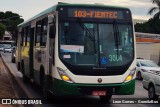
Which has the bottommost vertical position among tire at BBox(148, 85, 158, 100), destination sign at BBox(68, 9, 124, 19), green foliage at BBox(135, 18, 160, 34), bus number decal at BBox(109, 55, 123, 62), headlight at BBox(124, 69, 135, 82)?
tire at BBox(148, 85, 158, 100)

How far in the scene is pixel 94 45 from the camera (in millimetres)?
11828

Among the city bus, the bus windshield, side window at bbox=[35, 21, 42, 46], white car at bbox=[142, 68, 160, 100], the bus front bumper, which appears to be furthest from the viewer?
side window at bbox=[35, 21, 42, 46]

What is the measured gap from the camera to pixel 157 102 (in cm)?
1466

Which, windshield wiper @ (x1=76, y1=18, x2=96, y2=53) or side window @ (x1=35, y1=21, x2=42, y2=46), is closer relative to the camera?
windshield wiper @ (x1=76, y1=18, x2=96, y2=53)

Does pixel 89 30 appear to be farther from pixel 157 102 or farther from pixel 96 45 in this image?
pixel 157 102

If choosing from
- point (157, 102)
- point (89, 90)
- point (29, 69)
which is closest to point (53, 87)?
point (89, 90)

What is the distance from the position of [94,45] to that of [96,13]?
40.0 inches

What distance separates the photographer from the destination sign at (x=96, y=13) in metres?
12.1

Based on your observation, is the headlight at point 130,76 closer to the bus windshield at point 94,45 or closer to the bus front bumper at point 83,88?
the bus front bumper at point 83,88

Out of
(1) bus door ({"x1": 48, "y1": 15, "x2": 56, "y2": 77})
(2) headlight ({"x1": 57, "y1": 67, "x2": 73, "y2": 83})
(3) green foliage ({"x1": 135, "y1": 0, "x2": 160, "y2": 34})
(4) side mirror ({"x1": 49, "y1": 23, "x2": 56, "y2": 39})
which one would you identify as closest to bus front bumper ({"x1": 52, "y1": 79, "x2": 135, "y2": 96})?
Result: (2) headlight ({"x1": 57, "y1": 67, "x2": 73, "y2": 83})

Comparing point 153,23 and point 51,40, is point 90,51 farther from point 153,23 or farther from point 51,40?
point 153,23

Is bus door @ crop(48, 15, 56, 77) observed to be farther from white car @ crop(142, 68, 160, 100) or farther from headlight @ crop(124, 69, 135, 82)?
white car @ crop(142, 68, 160, 100)

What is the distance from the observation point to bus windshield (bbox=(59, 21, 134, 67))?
1169cm

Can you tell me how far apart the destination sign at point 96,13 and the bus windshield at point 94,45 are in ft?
0.74
